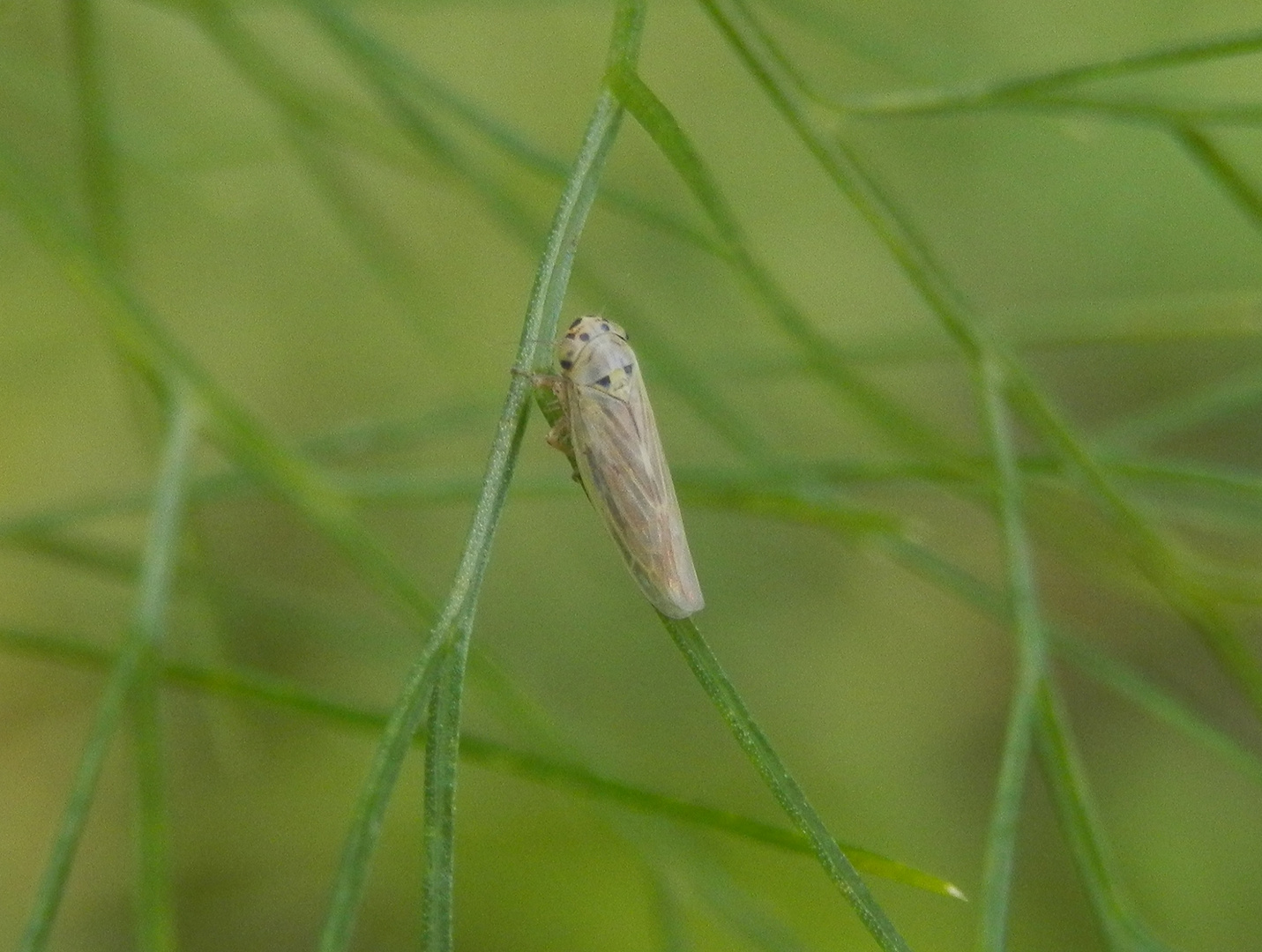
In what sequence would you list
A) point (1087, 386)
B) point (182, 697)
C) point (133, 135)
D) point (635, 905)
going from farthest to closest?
point (1087, 386)
point (182, 697)
point (635, 905)
point (133, 135)

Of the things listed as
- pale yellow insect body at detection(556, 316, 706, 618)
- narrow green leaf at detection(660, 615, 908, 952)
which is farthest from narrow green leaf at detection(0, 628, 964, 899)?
pale yellow insect body at detection(556, 316, 706, 618)

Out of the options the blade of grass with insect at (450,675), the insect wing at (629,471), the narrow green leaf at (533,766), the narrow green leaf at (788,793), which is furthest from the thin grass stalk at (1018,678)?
the blade of grass with insect at (450,675)

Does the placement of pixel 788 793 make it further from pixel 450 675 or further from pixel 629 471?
pixel 629 471

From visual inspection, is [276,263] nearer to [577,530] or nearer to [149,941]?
[577,530]

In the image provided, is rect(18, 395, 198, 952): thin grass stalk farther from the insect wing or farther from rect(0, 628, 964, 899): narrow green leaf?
the insect wing

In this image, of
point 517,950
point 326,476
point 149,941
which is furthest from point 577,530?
point 149,941

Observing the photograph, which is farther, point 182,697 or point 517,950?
point 182,697
